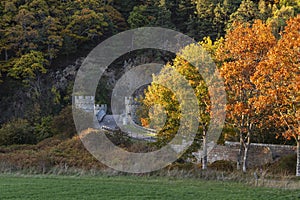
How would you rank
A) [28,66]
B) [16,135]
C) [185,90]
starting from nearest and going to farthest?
[185,90] → [16,135] → [28,66]

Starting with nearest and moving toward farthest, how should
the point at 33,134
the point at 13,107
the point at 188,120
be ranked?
the point at 188,120
the point at 33,134
the point at 13,107

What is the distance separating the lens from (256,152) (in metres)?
21.3

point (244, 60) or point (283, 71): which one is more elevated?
point (244, 60)

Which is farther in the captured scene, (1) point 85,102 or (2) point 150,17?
(2) point 150,17

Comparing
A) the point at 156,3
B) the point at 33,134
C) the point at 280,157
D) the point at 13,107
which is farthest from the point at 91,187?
the point at 156,3

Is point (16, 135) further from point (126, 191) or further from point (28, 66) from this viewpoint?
point (126, 191)

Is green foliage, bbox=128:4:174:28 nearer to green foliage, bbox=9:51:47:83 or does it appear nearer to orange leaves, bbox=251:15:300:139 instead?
green foliage, bbox=9:51:47:83

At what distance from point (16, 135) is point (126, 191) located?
1835 cm

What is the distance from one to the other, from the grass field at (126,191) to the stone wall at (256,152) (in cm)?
988

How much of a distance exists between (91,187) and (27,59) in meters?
28.1

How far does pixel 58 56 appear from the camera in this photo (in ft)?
138

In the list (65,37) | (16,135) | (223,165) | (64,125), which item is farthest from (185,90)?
(65,37)

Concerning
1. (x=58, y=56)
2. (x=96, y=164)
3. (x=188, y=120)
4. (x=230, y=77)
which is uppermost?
(x=58, y=56)

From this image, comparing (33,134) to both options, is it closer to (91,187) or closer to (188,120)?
(188,120)
